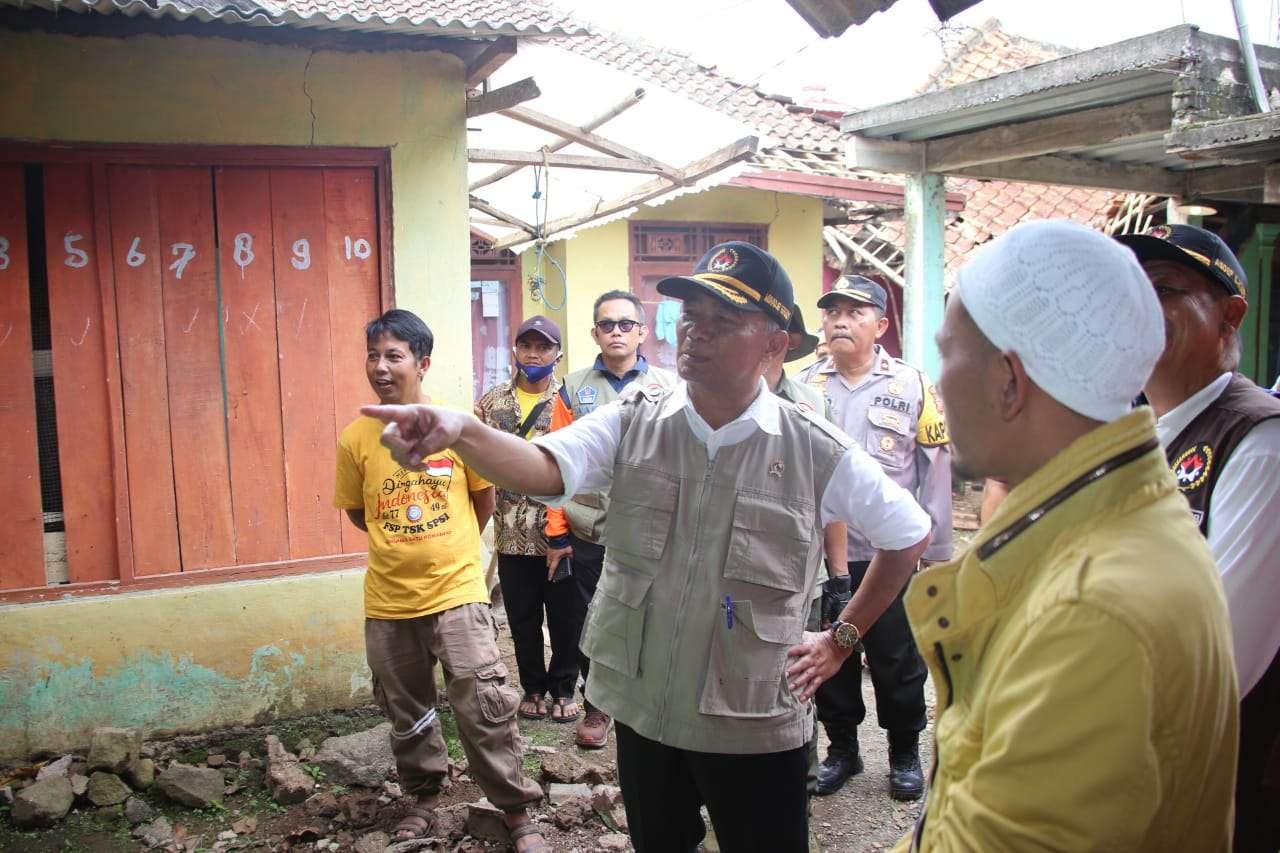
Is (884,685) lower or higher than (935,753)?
lower

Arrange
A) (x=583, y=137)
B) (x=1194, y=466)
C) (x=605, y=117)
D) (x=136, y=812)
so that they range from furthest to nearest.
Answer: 1. (x=583, y=137)
2. (x=605, y=117)
3. (x=136, y=812)
4. (x=1194, y=466)

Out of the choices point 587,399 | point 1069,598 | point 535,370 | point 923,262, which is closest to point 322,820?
point 587,399

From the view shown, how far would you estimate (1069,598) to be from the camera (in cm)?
111

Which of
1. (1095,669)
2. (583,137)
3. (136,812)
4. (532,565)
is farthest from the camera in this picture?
(583,137)

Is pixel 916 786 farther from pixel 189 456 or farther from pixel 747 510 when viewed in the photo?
pixel 189 456

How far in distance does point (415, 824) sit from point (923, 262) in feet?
17.7

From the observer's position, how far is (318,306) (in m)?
4.93

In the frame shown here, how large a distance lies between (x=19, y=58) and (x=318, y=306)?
65.5 inches

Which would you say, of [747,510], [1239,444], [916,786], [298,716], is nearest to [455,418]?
[747,510]

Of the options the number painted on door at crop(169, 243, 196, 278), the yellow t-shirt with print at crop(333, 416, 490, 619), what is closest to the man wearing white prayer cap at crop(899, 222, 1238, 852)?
the yellow t-shirt with print at crop(333, 416, 490, 619)

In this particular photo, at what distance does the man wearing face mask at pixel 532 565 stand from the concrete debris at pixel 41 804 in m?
2.12

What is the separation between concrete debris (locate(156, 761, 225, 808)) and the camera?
4129 millimetres

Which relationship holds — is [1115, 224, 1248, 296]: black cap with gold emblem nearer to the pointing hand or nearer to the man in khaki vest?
the man in khaki vest

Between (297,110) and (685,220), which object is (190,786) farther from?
(685,220)
